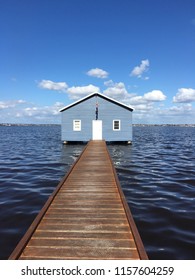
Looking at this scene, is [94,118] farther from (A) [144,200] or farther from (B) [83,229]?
(B) [83,229]

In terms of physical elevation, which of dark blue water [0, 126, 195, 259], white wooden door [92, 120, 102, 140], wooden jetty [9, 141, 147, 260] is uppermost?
white wooden door [92, 120, 102, 140]

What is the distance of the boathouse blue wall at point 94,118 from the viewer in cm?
3156

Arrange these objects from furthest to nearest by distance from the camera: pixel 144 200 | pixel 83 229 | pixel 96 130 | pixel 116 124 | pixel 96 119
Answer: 1. pixel 116 124
2. pixel 96 130
3. pixel 96 119
4. pixel 144 200
5. pixel 83 229

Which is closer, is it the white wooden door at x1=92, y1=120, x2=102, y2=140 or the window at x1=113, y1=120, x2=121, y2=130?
the white wooden door at x1=92, y1=120, x2=102, y2=140

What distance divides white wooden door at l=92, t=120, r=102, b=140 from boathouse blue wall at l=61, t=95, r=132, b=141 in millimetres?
386

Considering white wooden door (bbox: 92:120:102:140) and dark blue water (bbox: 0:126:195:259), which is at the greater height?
white wooden door (bbox: 92:120:102:140)

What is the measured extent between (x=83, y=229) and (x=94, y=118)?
1035 inches

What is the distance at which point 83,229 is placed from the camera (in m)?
5.87

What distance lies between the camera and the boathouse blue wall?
104ft

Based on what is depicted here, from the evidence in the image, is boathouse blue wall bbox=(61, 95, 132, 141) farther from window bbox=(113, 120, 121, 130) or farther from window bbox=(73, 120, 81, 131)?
window bbox=(73, 120, 81, 131)

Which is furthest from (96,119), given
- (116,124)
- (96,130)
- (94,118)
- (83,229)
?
(83,229)

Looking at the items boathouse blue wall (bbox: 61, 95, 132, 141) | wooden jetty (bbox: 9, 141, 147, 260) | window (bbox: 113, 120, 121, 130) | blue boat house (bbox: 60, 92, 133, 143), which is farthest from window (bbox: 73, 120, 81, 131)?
wooden jetty (bbox: 9, 141, 147, 260)

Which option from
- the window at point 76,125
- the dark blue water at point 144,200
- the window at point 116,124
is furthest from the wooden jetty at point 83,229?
the window at point 116,124

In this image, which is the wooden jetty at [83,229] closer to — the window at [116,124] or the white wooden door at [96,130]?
the white wooden door at [96,130]
